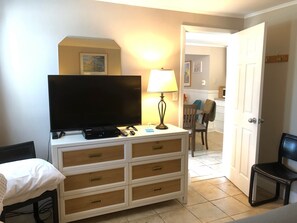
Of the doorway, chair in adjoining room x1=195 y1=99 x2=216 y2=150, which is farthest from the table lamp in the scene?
chair in adjoining room x1=195 y1=99 x2=216 y2=150

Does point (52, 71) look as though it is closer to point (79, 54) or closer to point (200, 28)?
point (79, 54)

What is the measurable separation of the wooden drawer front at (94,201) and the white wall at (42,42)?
25.4 inches

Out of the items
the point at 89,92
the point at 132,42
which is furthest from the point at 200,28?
the point at 89,92

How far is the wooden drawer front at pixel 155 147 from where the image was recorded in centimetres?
239

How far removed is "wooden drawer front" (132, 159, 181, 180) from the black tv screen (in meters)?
0.48

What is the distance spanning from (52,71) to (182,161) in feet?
5.43

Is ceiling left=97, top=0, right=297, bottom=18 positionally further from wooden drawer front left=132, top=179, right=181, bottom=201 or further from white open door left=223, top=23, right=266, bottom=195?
wooden drawer front left=132, top=179, right=181, bottom=201

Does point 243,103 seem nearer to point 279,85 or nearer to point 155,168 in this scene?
point 279,85

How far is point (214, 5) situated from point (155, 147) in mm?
1725

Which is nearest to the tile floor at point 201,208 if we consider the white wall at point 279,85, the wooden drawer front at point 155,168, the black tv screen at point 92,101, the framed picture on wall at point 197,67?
the wooden drawer front at point 155,168

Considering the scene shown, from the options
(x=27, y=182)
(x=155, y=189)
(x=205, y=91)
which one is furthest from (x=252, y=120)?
(x=205, y=91)

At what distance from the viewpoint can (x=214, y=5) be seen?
2730mm

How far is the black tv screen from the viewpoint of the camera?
2248 millimetres

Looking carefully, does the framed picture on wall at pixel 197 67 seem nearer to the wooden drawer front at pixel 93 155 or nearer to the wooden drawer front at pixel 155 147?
the wooden drawer front at pixel 155 147
